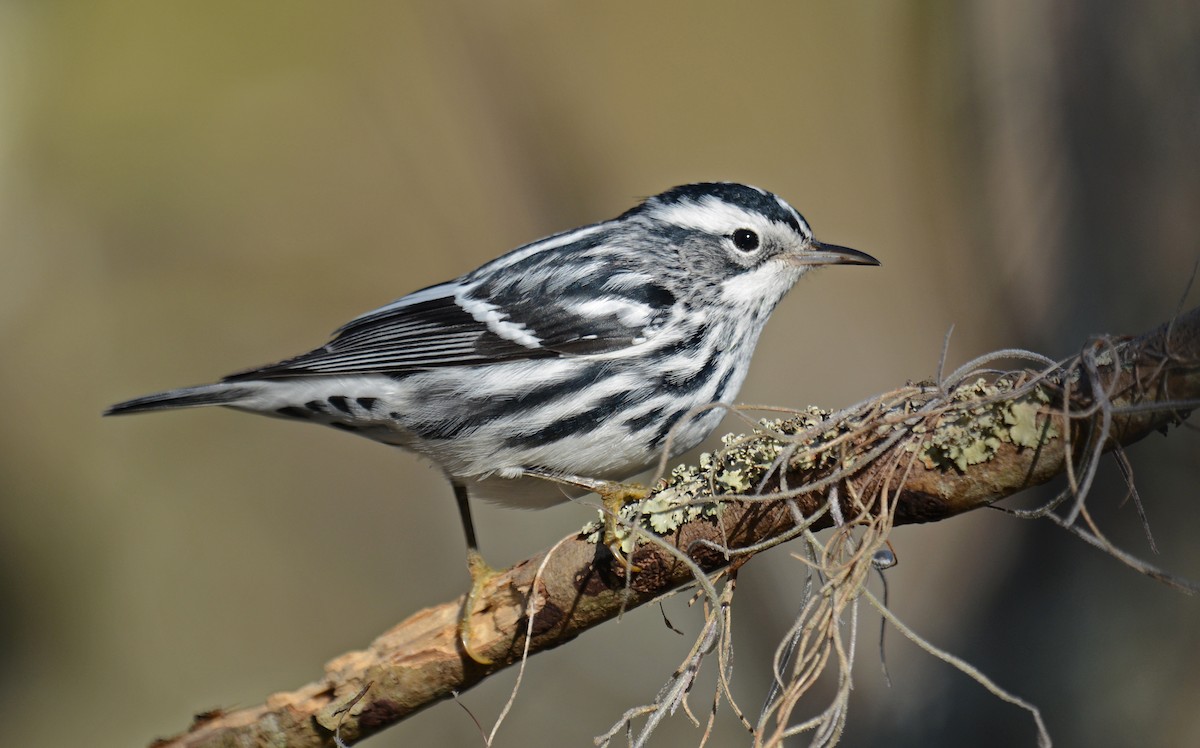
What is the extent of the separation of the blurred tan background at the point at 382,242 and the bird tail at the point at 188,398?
2.65 m

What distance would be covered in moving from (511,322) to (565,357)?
A: 0.26 metres

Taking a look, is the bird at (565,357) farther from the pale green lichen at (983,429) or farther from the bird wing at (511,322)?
the pale green lichen at (983,429)

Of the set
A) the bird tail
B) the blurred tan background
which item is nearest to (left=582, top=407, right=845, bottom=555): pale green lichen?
the bird tail

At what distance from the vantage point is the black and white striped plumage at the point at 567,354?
2840mm

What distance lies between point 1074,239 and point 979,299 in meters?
0.80

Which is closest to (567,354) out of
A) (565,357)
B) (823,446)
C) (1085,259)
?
(565,357)

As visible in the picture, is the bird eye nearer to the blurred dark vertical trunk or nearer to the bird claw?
the bird claw

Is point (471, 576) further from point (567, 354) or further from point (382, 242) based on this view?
point (382, 242)

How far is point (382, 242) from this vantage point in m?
6.68

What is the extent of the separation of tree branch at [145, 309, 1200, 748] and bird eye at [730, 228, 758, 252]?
115cm

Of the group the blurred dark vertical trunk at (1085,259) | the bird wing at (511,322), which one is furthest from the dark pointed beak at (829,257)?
the blurred dark vertical trunk at (1085,259)

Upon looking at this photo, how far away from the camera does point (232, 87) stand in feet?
22.7

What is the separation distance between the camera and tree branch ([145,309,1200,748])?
5.58ft

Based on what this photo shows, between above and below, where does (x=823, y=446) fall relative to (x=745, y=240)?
below
